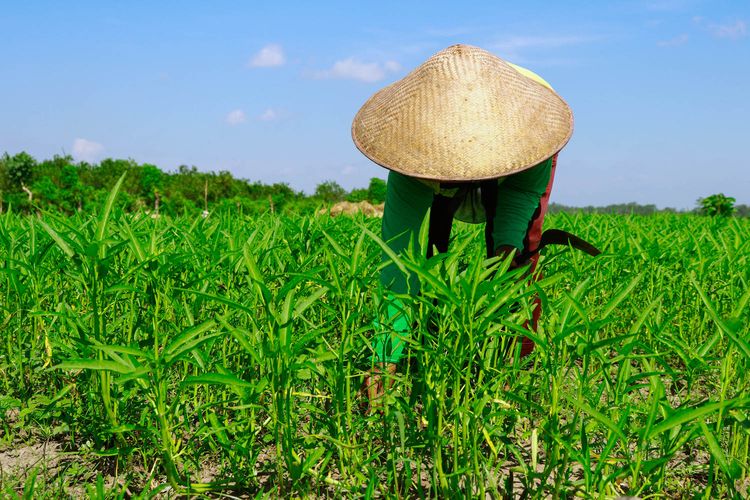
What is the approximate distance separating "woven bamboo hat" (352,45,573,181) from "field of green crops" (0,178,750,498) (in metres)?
0.29

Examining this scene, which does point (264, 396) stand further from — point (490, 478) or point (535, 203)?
point (535, 203)

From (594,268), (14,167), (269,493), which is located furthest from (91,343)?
(14,167)

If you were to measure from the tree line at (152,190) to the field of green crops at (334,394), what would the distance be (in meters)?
6.94

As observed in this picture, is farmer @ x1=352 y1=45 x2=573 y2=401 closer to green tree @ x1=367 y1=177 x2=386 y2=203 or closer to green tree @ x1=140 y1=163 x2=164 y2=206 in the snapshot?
green tree @ x1=140 y1=163 x2=164 y2=206

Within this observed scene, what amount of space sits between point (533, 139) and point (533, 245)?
773 millimetres

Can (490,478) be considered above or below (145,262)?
below

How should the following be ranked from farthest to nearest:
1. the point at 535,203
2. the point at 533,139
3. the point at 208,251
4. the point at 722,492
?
the point at 535,203 < the point at 208,251 < the point at 533,139 < the point at 722,492

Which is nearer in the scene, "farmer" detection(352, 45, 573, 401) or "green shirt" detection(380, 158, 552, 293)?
"farmer" detection(352, 45, 573, 401)

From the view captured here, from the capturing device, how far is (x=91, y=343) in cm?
170

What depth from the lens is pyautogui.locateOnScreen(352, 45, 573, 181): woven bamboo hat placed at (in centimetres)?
191

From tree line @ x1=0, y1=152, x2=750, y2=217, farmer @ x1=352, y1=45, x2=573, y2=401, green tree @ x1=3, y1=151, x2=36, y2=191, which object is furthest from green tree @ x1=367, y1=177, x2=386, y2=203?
farmer @ x1=352, y1=45, x2=573, y2=401

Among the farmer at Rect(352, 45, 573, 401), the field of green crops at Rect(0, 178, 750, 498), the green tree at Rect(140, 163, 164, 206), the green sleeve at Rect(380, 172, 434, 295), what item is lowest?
the field of green crops at Rect(0, 178, 750, 498)

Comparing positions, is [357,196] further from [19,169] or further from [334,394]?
[334,394]

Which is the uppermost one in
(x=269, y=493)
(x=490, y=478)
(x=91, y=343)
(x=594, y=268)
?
(x=594, y=268)
